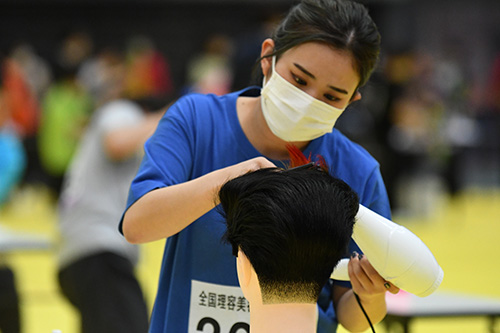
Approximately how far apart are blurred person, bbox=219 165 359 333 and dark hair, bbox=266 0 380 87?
0.40 metres

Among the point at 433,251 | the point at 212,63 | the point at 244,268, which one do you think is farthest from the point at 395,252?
the point at 212,63

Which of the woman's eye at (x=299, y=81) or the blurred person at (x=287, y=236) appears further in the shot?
the woman's eye at (x=299, y=81)

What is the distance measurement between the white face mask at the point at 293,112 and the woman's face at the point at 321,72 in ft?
0.06

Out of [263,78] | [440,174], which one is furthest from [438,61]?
[263,78]


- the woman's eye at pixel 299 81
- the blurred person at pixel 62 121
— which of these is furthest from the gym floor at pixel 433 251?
the woman's eye at pixel 299 81

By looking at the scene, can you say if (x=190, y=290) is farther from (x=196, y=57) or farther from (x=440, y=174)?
(x=196, y=57)

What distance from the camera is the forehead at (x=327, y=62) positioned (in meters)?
1.73

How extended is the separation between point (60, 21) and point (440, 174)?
8.22 meters

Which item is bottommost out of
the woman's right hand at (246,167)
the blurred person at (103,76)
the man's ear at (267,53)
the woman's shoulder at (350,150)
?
the woman's right hand at (246,167)

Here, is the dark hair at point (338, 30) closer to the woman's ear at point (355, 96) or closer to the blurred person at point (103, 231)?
the woman's ear at point (355, 96)

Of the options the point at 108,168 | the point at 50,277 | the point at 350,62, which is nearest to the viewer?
the point at 350,62

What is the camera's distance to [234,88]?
12.5 ft

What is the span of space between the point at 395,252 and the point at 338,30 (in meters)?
0.55

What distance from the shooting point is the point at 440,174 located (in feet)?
34.4
